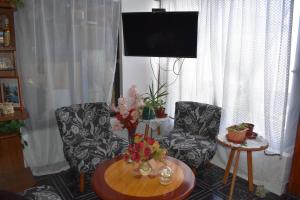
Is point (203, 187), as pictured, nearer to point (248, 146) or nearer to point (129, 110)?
point (248, 146)

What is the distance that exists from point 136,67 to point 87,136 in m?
1.33

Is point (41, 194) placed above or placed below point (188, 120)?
below

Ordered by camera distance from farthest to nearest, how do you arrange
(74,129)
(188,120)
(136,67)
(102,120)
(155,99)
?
(136,67), (155,99), (188,120), (102,120), (74,129)

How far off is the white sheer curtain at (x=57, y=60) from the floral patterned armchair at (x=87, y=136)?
0.31 m

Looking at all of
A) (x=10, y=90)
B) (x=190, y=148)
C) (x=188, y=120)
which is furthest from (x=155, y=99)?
(x=10, y=90)

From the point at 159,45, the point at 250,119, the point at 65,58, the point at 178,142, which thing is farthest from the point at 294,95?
the point at 65,58

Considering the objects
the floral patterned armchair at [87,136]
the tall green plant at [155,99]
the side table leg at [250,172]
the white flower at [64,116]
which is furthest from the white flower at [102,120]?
the side table leg at [250,172]

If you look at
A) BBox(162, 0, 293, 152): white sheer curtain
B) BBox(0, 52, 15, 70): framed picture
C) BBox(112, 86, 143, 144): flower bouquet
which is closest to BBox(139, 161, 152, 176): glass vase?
BBox(112, 86, 143, 144): flower bouquet

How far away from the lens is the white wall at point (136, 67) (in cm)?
363

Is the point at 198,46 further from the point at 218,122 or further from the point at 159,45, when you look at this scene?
the point at 218,122

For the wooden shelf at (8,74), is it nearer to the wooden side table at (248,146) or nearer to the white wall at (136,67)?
the white wall at (136,67)

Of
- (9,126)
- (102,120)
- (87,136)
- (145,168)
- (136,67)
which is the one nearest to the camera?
(145,168)

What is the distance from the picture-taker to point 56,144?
3.21 metres

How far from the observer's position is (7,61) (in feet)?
8.86
